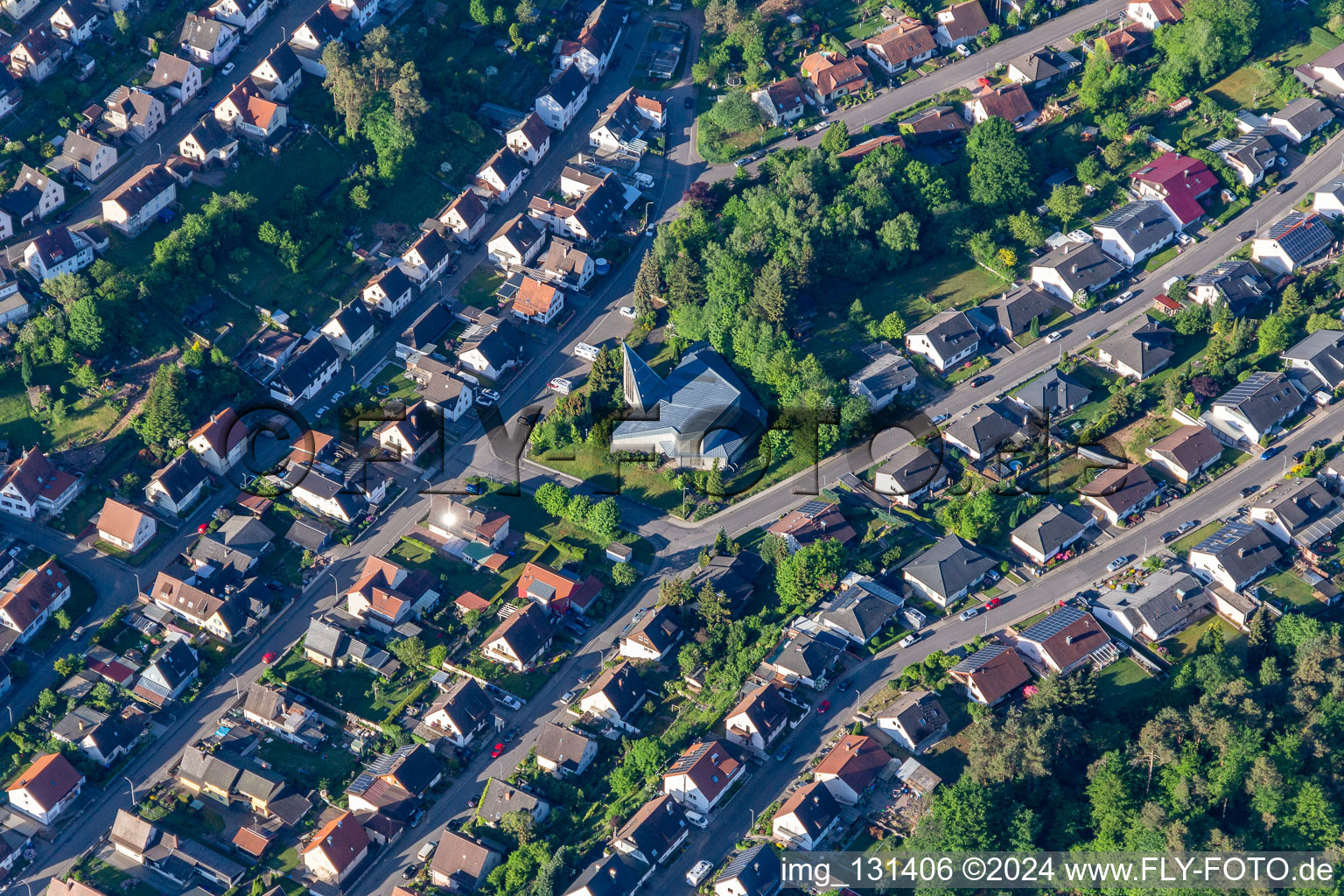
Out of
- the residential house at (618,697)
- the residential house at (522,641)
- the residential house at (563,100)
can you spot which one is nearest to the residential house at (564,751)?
the residential house at (618,697)

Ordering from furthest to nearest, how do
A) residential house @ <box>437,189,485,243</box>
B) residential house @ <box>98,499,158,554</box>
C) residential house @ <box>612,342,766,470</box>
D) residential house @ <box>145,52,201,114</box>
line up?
residential house @ <box>145,52,201,114</box> < residential house @ <box>437,189,485,243</box> < residential house @ <box>612,342,766,470</box> < residential house @ <box>98,499,158,554</box>

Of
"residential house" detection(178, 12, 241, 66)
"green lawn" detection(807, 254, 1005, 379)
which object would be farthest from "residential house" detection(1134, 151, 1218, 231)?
"residential house" detection(178, 12, 241, 66)

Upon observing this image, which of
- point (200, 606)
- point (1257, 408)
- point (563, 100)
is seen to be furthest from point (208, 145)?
point (1257, 408)

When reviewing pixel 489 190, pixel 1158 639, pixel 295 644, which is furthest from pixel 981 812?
pixel 489 190

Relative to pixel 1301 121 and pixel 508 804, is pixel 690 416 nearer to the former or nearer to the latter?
pixel 508 804

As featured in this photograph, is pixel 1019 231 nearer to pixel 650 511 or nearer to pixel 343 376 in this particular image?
pixel 650 511

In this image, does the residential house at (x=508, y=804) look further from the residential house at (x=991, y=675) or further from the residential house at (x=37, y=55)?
the residential house at (x=37, y=55)

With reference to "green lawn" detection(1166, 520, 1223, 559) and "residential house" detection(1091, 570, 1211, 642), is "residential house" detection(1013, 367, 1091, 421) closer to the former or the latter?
"green lawn" detection(1166, 520, 1223, 559)
